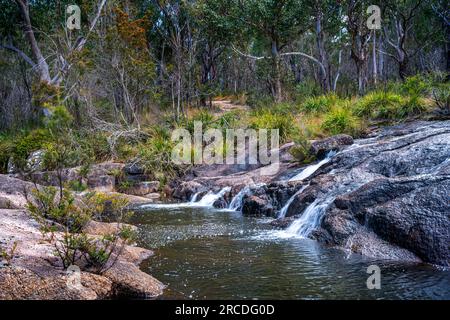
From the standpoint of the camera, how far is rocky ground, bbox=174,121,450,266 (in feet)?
22.4

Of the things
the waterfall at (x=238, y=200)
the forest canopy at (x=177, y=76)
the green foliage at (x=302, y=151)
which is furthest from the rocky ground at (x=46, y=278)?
the forest canopy at (x=177, y=76)

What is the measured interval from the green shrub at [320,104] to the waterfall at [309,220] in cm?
953

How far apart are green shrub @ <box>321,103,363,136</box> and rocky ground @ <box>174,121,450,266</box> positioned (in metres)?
0.87

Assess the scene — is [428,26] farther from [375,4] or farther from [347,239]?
[347,239]

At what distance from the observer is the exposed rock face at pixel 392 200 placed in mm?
6738

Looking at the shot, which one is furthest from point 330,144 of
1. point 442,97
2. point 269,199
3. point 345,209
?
point 345,209

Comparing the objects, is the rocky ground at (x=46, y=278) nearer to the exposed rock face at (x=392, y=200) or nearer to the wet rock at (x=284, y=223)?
the exposed rock face at (x=392, y=200)

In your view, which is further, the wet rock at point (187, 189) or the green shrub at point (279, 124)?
the green shrub at point (279, 124)

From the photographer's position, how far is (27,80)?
28.5m

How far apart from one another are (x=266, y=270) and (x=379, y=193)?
105 inches

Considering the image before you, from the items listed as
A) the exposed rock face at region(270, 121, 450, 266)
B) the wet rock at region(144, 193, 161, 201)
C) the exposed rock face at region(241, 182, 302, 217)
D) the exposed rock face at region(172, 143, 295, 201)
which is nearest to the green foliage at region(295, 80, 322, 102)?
the exposed rock face at region(172, 143, 295, 201)

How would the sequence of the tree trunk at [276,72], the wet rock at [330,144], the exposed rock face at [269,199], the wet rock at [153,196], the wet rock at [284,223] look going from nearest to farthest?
the wet rock at [284,223] → the exposed rock face at [269,199] → the wet rock at [330,144] → the wet rock at [153,196] → the tree trunk at [276,72]

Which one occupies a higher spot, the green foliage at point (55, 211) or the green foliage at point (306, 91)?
the green foliage at point (306, 91)

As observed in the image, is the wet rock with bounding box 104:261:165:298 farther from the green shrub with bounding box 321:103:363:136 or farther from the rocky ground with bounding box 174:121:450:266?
the green shrub with bounding box 321:103:363:136
